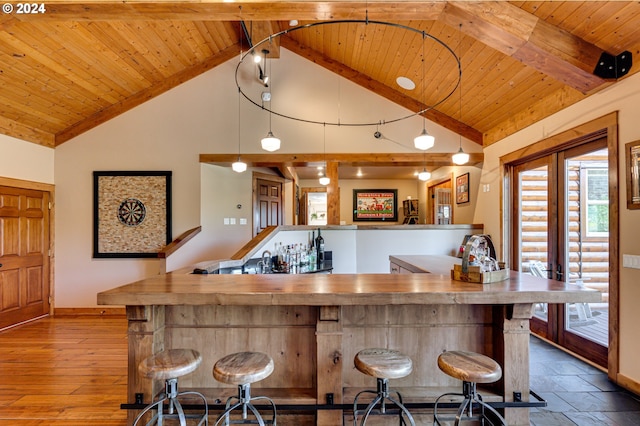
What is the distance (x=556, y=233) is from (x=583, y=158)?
2.78ft

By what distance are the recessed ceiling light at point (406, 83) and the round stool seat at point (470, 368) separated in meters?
3.95

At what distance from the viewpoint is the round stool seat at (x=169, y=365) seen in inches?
64.6

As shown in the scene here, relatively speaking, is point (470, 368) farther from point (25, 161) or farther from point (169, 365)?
point (25, 161)

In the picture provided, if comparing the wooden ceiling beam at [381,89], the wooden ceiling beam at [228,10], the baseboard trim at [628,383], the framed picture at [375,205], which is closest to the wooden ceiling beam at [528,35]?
the wooden ceiling beam at [228,10]

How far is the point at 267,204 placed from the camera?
6.72 metres

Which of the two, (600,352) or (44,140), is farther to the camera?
(44,140)

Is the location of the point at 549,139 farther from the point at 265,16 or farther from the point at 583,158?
the point at 265,16

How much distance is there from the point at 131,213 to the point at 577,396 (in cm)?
577

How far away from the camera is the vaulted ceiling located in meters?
2.65

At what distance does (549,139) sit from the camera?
140 inches

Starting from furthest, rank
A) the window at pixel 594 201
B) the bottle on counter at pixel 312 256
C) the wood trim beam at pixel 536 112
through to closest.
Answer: the bottle on counter at pixel 312 256 → the wood trim beam at pixel 536 112 → the window at pixel 594 201

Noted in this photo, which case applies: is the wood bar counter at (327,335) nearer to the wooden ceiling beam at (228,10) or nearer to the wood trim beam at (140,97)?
the wooden ceiling beam at (228,10)

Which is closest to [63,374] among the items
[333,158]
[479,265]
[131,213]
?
[131,213]

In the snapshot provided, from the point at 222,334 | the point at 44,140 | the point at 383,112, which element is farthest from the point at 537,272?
the point at 44,140
